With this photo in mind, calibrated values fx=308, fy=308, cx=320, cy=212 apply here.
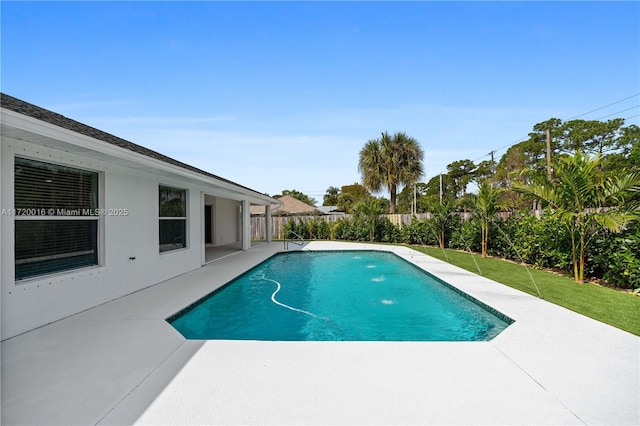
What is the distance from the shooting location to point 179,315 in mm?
4957

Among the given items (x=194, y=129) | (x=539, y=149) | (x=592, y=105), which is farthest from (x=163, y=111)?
(x=539, y=149)

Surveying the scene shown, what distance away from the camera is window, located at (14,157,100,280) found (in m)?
4.07

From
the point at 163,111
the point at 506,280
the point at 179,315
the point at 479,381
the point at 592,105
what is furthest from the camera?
the point at 592,105

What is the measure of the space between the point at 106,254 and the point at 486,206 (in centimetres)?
1144

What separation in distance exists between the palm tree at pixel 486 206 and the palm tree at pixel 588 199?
380 cm

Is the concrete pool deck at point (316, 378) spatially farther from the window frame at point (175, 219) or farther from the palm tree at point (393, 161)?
the palm tree at point (393, 161)

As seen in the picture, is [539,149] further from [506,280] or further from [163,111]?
[163,111]

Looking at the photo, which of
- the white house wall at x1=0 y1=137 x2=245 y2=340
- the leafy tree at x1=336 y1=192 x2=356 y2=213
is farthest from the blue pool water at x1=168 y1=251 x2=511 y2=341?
the leafy tree at x1=336 y1=192 x2=356 y2=213

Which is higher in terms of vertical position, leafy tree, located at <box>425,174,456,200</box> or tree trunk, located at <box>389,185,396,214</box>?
leafy tree, located at <box>425,174,456,200</box>

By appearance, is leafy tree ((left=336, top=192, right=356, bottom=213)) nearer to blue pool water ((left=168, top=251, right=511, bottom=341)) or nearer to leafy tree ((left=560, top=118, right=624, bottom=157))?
leafy tree ((left=560, top=118, right=624, bottom=157))

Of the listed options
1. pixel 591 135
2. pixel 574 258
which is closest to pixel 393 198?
pixel 574 258

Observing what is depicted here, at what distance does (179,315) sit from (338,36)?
31.9 ft

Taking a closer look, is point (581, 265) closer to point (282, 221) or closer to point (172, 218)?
point (172, 218)

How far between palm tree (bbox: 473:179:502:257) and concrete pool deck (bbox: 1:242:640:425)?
7570 millimetres
